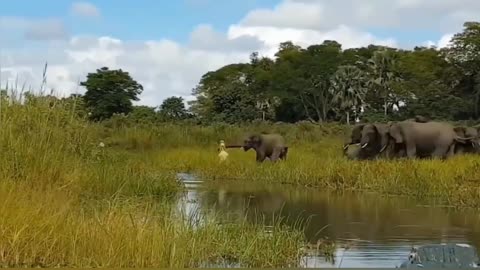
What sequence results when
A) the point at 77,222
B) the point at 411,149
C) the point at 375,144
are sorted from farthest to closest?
the point at 375,144, the point at 411,149, the point at 77,222

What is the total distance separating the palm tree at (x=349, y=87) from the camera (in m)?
54.5

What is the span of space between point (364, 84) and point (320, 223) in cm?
4428

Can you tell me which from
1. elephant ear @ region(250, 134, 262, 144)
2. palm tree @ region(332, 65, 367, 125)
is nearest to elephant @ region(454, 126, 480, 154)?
elephant ear @ region(250, 134, 262, 144)

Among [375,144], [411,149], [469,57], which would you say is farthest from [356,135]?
[469,57]

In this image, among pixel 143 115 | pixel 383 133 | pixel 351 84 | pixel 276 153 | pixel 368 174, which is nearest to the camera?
pixel 368 174

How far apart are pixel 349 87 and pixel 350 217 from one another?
42726mm

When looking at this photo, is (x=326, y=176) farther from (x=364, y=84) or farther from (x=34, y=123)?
(x=364, y=84)

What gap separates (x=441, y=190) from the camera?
50.6 feet

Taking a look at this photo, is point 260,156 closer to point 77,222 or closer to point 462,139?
point 462,139

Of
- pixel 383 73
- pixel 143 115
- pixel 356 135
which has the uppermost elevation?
pixel 383 73

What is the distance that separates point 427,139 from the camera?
22969 millimetres

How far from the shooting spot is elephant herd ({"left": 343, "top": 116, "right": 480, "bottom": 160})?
22.8m

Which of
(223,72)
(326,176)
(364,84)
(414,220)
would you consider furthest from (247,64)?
(414,220)

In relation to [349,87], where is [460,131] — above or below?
below
